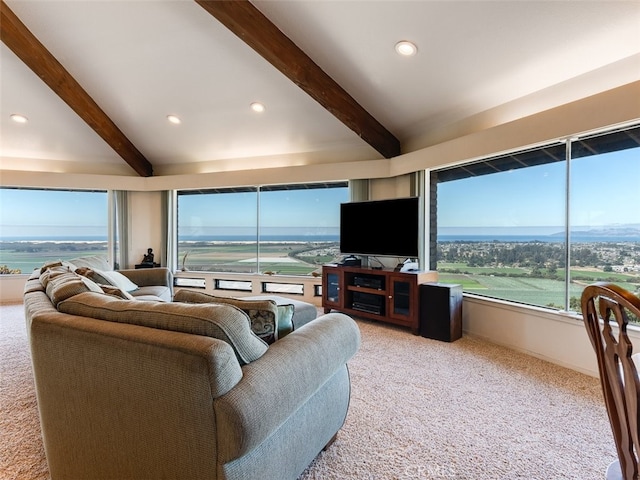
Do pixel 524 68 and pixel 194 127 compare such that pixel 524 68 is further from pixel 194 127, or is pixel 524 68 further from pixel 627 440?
pixel 194 127

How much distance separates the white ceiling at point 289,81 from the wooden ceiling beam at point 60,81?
10cm

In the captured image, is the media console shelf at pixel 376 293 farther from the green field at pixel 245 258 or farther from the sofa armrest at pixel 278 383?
the sofa armrest at pixel 278 383

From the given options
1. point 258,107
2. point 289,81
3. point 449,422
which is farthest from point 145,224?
point 449,422

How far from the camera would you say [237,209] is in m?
6.05

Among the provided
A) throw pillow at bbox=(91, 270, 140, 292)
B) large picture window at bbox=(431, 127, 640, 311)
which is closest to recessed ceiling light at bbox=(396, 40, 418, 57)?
large picture window at bbox=(431, 127, 640, 311)

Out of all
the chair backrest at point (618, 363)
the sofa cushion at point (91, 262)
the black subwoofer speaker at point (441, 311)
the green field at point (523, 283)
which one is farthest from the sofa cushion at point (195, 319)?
the sofa cushion at point (91, 262)

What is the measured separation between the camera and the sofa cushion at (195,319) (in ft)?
3.98

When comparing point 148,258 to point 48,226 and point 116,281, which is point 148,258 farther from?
point 116,281

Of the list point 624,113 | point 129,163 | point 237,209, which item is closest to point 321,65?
point 624,113

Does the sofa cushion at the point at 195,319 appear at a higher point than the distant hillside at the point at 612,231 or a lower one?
lower

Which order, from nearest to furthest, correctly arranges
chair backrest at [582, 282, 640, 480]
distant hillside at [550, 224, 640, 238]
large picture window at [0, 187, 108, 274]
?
chair backrest at [582, 282, 640, 480] < distant hillside at [550, 224, 640, 238] < large picture window at [0, 187, 108, 274]

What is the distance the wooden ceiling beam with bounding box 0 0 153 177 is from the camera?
366cm

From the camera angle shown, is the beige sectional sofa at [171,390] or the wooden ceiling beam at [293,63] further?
the wooden ceiling beam at [293,63]

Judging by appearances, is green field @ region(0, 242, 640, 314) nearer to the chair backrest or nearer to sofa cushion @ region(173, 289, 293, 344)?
the chair backrest
